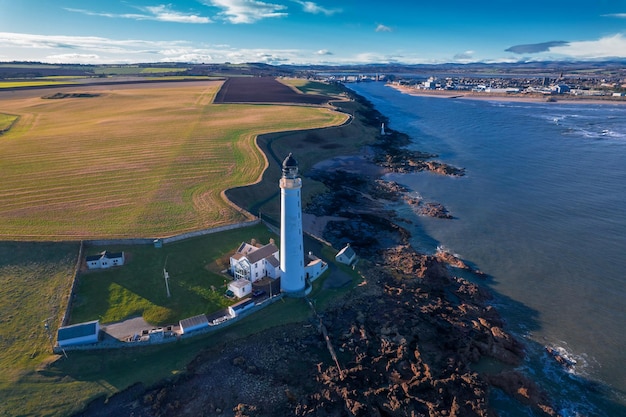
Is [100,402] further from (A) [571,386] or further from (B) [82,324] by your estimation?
(A) [571,386]

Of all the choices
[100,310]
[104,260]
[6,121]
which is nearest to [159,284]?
[100,310]

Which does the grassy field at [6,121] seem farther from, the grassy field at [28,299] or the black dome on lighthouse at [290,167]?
the black dome on lighthouse at [290,167]

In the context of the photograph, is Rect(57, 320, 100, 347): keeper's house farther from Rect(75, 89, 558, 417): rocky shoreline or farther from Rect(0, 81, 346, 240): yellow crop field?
Rect(0, 81, 346, 240): yellow crop field

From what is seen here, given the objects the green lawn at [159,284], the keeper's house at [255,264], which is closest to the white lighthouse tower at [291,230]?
the keeper's house at [255,264]

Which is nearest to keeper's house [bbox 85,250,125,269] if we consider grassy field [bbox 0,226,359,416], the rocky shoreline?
grassy field [bbox 0,226,359,416]

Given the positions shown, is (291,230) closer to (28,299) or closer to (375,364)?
(375,364)

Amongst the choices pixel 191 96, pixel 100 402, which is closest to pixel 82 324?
pixel 100 402
